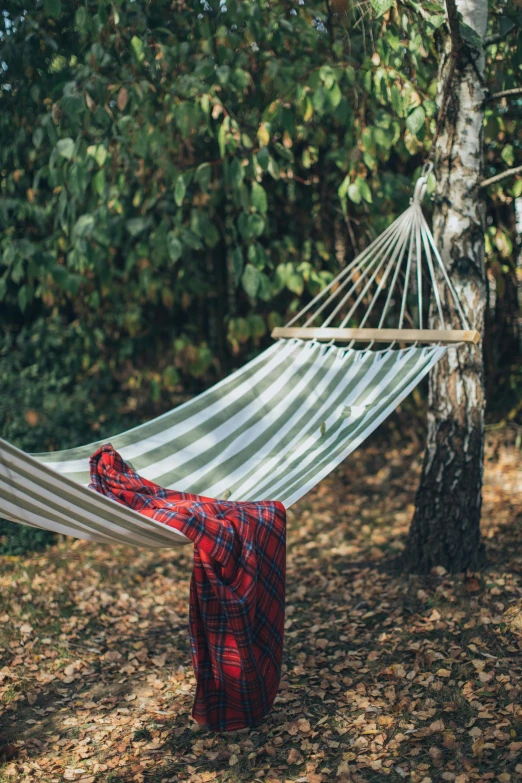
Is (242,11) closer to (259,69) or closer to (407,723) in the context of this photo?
(259,69)

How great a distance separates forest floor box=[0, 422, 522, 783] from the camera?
1.68 meters

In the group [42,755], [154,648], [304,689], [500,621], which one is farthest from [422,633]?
[42,755]

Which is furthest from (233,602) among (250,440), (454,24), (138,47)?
(138,47)

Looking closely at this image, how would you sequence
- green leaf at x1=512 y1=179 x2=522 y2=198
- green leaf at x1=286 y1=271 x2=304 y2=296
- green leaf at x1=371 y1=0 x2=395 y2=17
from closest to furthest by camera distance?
green leaf at x1=371 y1=0 x2=395 y2=17 < green leaf at x1=512 y1=179 x2=522 y2=198 < green leaf at x1=286 y1=271 x2=304 y2=296

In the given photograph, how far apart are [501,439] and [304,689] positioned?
2121mm

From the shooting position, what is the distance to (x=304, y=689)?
77.8 inches

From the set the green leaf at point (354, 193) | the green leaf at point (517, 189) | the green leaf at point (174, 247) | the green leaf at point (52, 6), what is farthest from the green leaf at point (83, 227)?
the green leaf at point (517, 189)

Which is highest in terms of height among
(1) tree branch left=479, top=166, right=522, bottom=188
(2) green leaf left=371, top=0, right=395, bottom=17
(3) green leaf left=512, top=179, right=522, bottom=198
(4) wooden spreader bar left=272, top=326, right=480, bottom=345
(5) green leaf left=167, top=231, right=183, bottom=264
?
(2) green leaf left=371, top=0, right=395, bottom=17

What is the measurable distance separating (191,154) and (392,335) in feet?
5.05

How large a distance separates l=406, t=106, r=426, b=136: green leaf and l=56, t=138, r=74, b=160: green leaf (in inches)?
42.5

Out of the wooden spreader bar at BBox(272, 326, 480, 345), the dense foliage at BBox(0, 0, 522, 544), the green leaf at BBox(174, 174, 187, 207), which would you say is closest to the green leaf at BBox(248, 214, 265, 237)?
the dense foliage at BBox(0, 0, 522, 544)

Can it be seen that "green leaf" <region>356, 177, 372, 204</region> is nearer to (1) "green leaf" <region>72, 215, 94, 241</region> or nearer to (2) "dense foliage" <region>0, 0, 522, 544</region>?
(2) "dense foliage" <region>0, 0, 522, 544</region>

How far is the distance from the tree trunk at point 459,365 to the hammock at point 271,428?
9cm

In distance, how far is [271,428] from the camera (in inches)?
89.4
